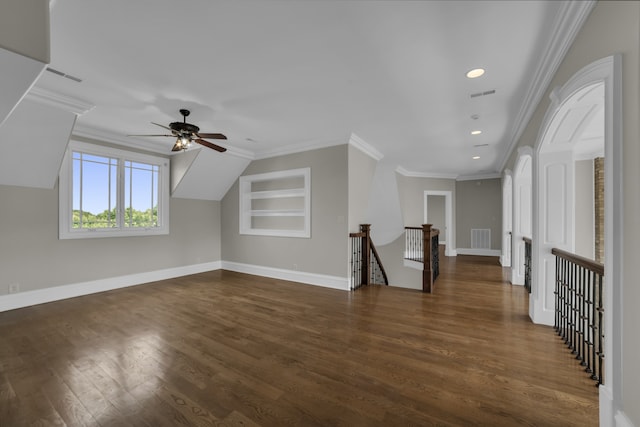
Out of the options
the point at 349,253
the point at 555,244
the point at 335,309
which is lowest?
the point at 335,309

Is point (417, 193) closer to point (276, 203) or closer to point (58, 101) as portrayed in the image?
point (276, 203)

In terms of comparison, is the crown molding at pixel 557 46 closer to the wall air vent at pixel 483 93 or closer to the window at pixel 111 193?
the wall air vent at pixel 483 93

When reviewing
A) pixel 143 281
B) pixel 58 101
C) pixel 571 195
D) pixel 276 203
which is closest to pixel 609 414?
pixel 571 195

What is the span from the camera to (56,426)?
63.6 inches

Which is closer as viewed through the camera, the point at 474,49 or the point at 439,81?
the point at 474,49

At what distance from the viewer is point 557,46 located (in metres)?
2.09

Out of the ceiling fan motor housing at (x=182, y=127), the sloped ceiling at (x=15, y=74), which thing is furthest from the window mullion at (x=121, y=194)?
the sloped ceiling at (x=15, y=74)

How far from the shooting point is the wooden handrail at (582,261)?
83.3 inches

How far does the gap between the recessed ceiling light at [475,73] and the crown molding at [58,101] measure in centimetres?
468

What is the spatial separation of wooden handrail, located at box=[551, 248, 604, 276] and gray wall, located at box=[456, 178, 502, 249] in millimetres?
6593

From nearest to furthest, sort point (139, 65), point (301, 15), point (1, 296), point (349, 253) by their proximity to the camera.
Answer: point (301, 15) → point (139, 65) → point (1, 296) → point (349, 253)

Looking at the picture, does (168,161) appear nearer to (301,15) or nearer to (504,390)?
(301,15)

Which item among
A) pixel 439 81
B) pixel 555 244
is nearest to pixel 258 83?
pixel 439 81

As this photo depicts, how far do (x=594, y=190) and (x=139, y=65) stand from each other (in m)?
7.74
